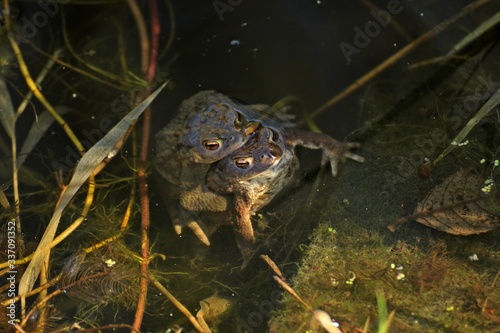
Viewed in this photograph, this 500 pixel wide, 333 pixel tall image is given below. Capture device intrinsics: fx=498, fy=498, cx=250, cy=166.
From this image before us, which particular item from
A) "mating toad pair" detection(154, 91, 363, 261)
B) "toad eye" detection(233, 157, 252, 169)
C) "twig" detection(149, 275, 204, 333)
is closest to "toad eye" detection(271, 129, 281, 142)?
"mating toad pair" detection(154, 91, 363, 261)

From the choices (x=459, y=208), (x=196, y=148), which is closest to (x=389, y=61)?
(x=459, y=208)

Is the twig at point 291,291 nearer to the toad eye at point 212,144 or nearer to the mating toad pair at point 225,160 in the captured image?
the mating toad pair at point 225,160

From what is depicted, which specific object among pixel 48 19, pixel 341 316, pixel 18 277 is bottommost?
pixel 341 316

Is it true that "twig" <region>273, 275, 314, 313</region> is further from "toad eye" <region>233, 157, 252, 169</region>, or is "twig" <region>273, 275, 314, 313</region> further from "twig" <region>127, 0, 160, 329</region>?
"twig" <region>127, 0, 160, 329</region>

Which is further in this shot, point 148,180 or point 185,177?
point 148,180

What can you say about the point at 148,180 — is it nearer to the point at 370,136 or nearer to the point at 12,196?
the point at 12,196

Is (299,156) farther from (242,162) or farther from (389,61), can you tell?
(389,61)

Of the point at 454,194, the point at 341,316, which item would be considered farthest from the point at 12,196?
the point at 454,194
